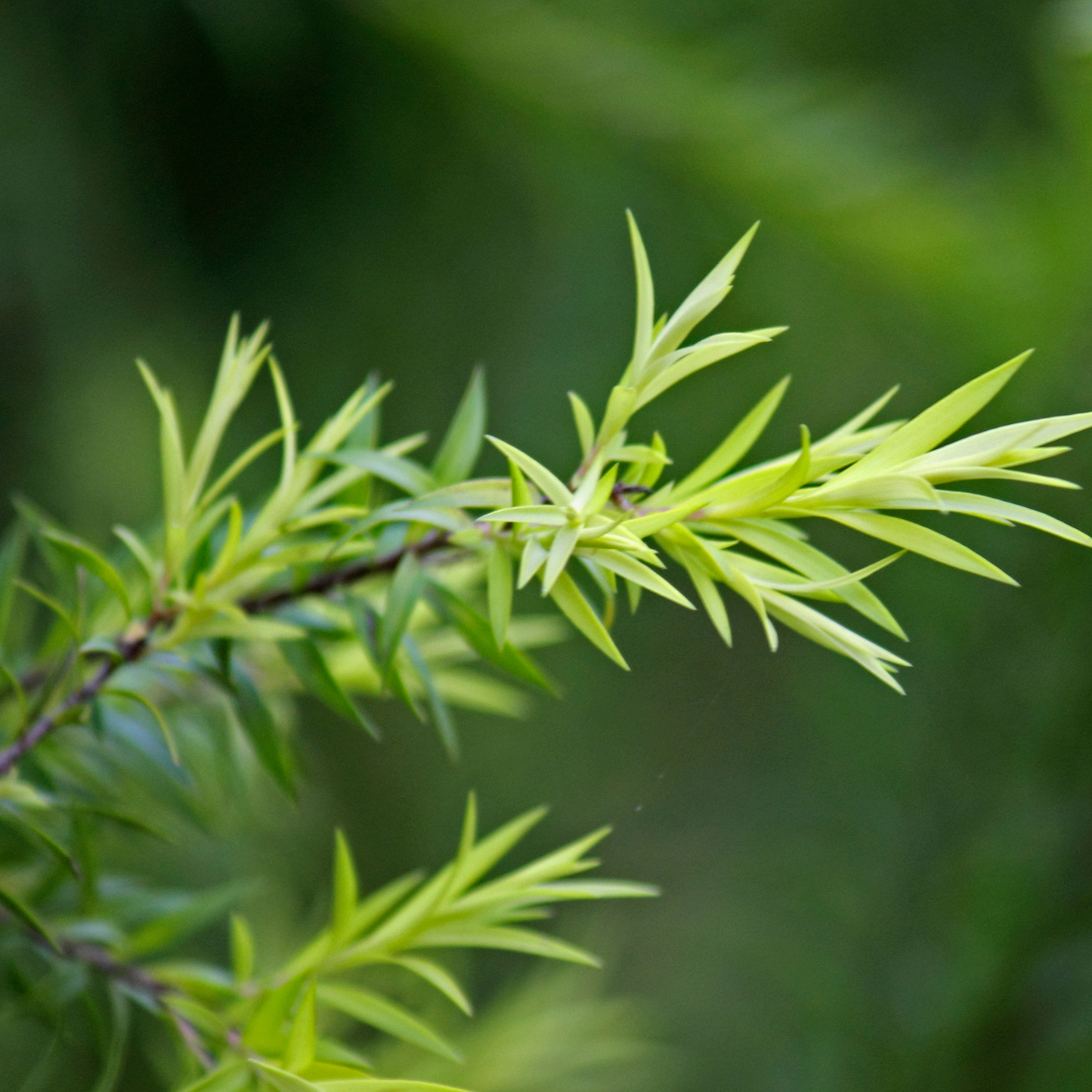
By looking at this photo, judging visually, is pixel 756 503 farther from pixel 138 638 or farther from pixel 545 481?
pixel 138 638

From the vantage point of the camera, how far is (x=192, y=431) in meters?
0.68

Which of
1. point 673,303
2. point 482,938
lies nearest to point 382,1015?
point 482,938

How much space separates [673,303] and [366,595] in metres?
0.41

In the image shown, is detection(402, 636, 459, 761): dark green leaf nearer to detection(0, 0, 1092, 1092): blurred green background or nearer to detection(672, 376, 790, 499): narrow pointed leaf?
detection(672, 376, 790, 499): narrow pointed leaf

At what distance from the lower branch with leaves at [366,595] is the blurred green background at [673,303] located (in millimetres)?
246

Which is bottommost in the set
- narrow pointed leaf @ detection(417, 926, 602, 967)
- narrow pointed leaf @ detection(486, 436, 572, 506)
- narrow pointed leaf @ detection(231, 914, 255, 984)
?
narrow pointed leaf @ detection(231, 914, 255, 984)

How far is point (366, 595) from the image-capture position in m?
0.33

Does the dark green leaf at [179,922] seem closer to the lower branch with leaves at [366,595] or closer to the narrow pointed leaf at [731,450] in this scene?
the lower branch with leaves at [366,595]

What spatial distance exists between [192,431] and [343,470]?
1.52ft

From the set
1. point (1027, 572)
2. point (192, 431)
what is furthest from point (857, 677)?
point (192, 431)

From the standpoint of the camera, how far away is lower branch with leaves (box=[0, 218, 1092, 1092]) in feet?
0.61

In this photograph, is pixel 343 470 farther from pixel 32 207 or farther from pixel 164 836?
pixel 32 207

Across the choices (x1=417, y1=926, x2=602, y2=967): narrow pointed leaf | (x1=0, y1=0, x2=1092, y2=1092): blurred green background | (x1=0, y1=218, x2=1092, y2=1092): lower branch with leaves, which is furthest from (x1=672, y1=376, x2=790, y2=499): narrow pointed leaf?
(x1=0, y1=0, x2=1092, y2=1092): blurred green background

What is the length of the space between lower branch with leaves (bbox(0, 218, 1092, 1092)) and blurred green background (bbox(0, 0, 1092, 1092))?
0.25 metres
